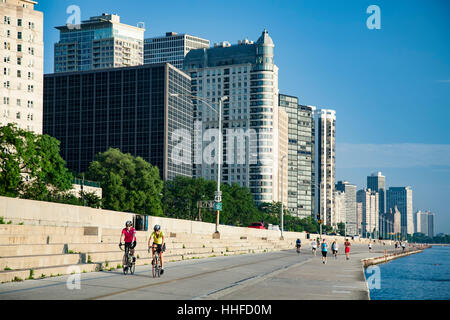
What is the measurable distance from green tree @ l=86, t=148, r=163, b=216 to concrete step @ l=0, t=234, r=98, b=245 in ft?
261

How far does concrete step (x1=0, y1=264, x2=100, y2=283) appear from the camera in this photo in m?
19.0

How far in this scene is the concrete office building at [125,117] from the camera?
19012 centimetres

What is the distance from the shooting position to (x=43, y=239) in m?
24.6

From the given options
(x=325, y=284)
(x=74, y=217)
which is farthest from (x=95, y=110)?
(x=325, y=284)

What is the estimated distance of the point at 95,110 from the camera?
19775 cm

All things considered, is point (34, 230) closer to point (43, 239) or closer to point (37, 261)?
point (43, 239)

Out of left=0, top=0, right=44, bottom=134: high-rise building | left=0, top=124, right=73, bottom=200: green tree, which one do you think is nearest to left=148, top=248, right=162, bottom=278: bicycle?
left=0, top=124, right=73, bottom=200: green tree

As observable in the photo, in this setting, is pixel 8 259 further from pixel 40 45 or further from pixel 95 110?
pixel 95 110

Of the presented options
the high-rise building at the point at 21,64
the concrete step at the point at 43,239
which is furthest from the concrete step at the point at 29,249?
the high-rise building at the point at 21,64

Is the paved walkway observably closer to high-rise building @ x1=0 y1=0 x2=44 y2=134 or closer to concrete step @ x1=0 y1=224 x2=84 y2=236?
concrete step @ x1=0 y1=224 x2=84 y2=236

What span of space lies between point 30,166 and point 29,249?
56.0 meters

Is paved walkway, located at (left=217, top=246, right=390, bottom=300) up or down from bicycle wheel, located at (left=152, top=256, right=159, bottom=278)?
down

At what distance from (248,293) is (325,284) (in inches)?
225
